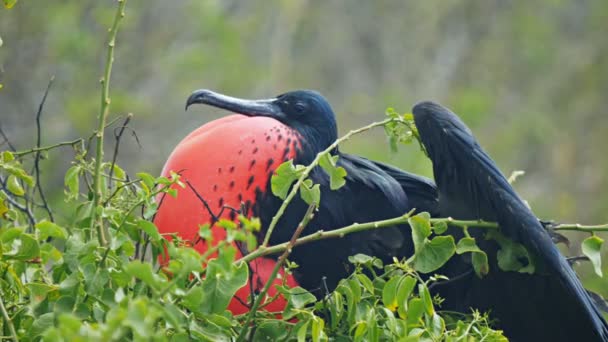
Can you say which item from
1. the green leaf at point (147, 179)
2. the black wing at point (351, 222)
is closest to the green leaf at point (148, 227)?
the green leaf at point (147, 179)

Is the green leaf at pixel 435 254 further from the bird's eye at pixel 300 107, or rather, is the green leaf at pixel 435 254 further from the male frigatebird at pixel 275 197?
the bird's eye at pixel 300 107

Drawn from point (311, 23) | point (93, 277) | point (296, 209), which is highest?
point (311, 23)

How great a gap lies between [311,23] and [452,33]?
1.34 metres

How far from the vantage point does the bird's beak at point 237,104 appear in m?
1.96

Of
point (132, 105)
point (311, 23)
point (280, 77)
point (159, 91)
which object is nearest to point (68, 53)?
point (132, 105)

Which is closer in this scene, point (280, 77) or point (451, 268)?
point (451, 268)

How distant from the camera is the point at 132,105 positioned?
22.1 feet

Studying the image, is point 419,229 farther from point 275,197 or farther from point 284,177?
point 275,197

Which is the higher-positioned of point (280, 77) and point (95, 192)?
point (280, 77)

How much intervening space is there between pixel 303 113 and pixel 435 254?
697mm

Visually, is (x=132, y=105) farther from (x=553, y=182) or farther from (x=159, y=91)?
(x=553, y=182)

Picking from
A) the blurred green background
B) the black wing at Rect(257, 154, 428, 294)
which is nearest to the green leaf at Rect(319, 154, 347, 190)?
the black wing at Rect(257, 154, 428, 294)

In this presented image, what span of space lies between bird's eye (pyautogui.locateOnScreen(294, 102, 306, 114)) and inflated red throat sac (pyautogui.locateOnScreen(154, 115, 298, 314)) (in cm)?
10

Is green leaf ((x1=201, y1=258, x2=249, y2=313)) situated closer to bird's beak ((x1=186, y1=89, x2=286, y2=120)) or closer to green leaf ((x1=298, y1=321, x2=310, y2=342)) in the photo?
green leaf ((x1=298, y1=321, x2=310, y2=342))
